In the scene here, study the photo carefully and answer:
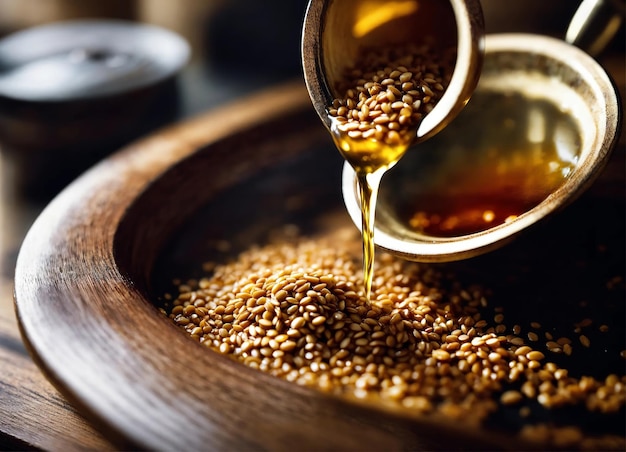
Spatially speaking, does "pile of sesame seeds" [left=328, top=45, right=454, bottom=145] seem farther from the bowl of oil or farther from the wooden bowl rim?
the wooden bowl rim

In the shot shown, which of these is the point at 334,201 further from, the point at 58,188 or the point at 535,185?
the point at 58,188

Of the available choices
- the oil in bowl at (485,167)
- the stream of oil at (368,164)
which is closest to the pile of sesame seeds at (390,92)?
the stream of oil at (368,164)

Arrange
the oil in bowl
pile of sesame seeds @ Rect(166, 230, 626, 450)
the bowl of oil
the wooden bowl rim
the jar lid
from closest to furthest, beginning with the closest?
the wooden bowl rim → pile of sesame seeds @ Rect(166, 230, 626, 450) → the bowl of oil → the oil in bowl → the jar lid

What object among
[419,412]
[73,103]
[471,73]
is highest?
[471,73]

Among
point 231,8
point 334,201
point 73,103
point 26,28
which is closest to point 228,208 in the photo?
→ point 334,201

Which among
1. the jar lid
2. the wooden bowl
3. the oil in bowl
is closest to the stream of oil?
the oil in bowl

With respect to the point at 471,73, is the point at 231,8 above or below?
below
